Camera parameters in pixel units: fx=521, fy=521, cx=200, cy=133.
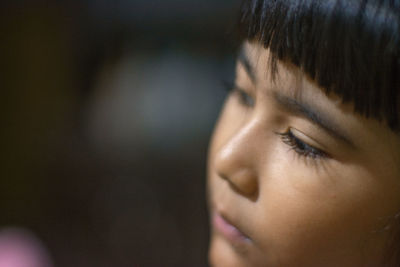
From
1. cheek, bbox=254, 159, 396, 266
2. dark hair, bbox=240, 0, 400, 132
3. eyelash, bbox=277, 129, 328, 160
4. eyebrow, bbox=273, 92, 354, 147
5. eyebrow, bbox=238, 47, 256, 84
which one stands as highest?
dark hair, bbox=240, 0, 400, 132

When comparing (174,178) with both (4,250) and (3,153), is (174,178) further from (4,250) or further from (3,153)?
(4,250)

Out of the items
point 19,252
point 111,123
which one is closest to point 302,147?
point 19,252

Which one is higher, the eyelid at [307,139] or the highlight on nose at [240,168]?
the eyelid at [307,139]

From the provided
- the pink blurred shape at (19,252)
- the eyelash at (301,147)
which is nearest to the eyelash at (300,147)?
the eyelash at (301,147)

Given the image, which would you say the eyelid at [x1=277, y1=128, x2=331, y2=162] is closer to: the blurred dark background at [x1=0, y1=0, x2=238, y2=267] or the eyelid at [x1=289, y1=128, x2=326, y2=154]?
the eyelid at [x1=289, y1=128, x2=326, y2=154]

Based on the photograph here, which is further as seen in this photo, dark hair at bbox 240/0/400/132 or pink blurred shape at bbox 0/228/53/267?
pink blurred shape at bbox 0/228/53/267

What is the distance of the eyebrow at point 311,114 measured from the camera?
41 centimetres

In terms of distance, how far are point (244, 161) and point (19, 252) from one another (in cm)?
51

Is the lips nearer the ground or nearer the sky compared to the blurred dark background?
nearer the sky

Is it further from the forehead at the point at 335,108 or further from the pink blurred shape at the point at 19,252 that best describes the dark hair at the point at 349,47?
the pink blurred shape at the point at 19,252

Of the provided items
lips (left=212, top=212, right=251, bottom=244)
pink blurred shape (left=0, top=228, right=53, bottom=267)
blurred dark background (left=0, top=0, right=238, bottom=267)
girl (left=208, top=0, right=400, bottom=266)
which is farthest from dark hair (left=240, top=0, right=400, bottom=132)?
blurred dark background (left=0, top=0, right=238, bottom=267)

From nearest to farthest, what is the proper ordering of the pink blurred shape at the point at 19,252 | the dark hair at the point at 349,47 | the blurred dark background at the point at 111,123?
the dark hair at the point at 349,47
the pink blurred shape at the point at 19,252
the blurred dark background at the point at 111,123

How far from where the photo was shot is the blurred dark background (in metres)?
1.25

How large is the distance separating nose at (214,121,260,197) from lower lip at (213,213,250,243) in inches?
1.6
